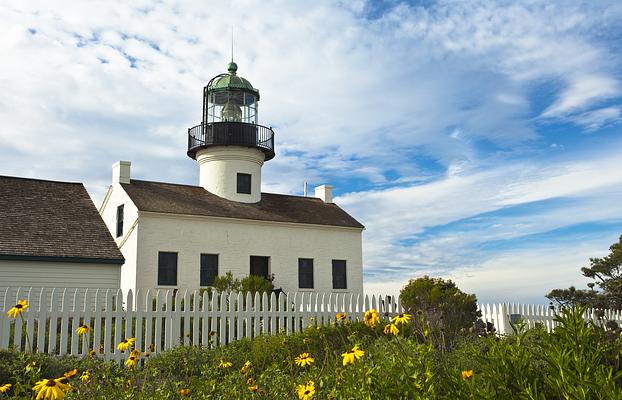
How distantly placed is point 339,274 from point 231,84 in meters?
9.18

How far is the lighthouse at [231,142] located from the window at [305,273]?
335cm

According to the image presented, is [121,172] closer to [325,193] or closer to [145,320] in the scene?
[325,193]

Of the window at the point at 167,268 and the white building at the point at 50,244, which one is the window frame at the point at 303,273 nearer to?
the window at the point at 167,268

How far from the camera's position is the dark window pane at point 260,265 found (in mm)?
22984

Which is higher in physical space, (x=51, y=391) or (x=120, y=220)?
(x=120, y=220)

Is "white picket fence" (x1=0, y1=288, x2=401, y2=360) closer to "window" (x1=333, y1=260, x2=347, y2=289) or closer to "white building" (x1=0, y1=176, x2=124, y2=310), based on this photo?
"white building" (x1=0, y1=176, x2=124, y2=310)

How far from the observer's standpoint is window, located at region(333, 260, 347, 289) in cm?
2484

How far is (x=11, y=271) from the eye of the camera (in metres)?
15.9

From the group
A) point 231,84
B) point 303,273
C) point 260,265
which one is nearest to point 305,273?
point 303,273

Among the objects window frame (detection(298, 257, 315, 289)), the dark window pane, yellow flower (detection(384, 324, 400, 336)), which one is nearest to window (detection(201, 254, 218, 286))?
the dark window pane

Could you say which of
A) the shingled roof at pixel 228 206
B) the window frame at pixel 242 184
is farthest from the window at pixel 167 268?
the window frame at pixel 242 184

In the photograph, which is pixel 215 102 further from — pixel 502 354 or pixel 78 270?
pixel 502 354

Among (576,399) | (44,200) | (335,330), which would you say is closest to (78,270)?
(44,200)

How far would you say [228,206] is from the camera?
77.8 ft
